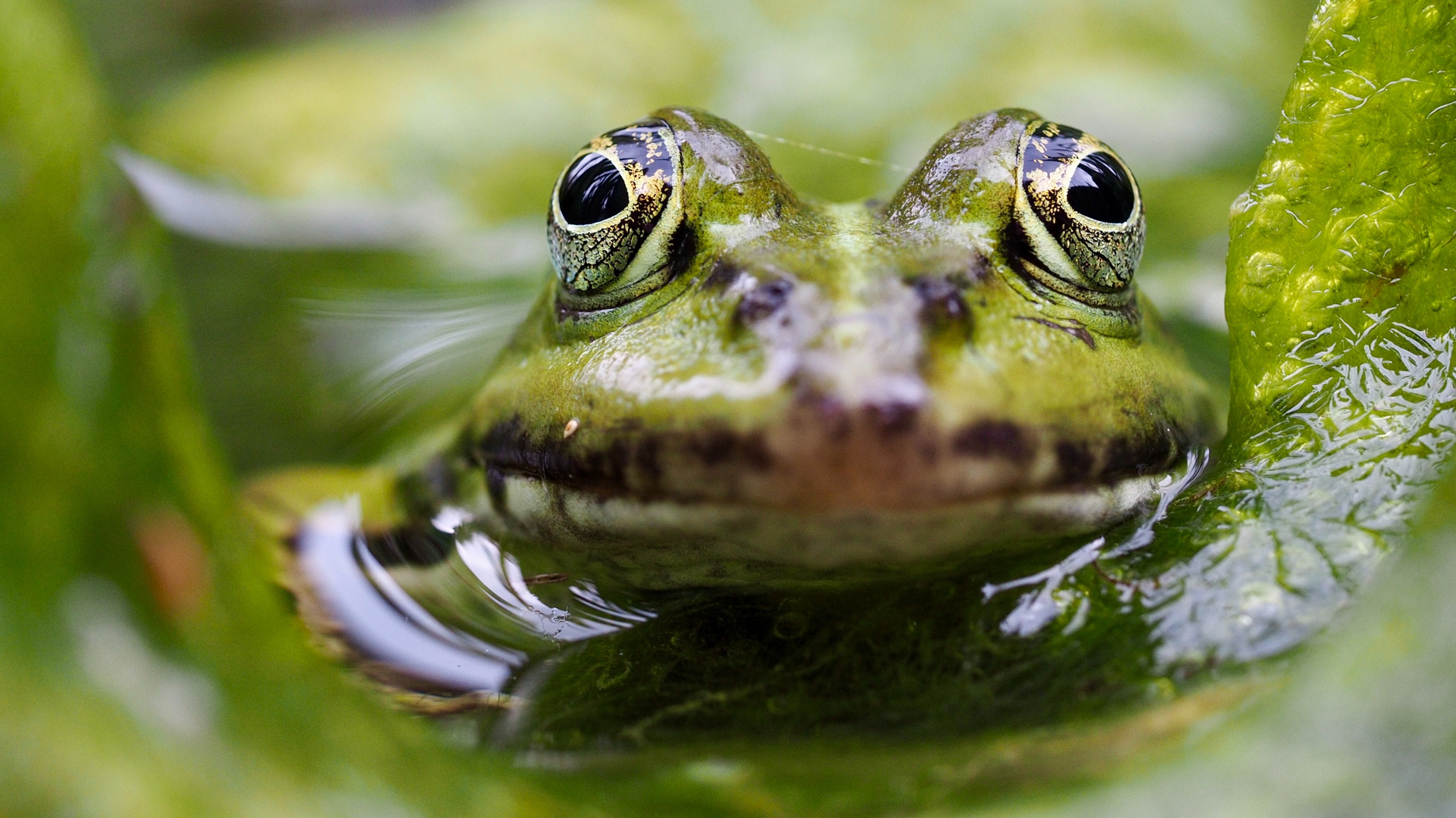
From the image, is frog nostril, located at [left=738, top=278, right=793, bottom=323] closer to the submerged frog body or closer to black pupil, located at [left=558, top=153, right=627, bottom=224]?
the submerged frog body

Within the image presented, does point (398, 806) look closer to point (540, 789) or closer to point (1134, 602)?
point (540, 789)

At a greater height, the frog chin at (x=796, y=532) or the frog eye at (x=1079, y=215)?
the frog eye at (x=1079, y=215)

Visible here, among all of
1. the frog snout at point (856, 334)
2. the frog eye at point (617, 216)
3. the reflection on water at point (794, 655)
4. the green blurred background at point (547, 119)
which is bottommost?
the reflection on water at point (794, 655)

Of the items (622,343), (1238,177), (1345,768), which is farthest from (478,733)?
(1238,177)

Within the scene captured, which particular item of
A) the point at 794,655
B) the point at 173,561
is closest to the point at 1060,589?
the point at 794,655

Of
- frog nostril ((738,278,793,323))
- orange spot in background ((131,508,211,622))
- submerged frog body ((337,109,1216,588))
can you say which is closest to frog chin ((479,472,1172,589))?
submerged frog body ((337,109,1216,588))

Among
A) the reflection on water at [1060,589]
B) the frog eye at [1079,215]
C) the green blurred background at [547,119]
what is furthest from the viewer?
the green blurred background at [547,119]

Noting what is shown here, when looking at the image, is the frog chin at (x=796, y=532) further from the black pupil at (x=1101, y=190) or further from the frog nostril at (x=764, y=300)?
the black pupil at (x=1101, y=190)

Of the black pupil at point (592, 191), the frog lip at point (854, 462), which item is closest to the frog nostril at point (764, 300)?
the frog lip at point (854, 462)

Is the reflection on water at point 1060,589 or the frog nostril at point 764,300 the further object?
the reflection on water at point 1060,589
